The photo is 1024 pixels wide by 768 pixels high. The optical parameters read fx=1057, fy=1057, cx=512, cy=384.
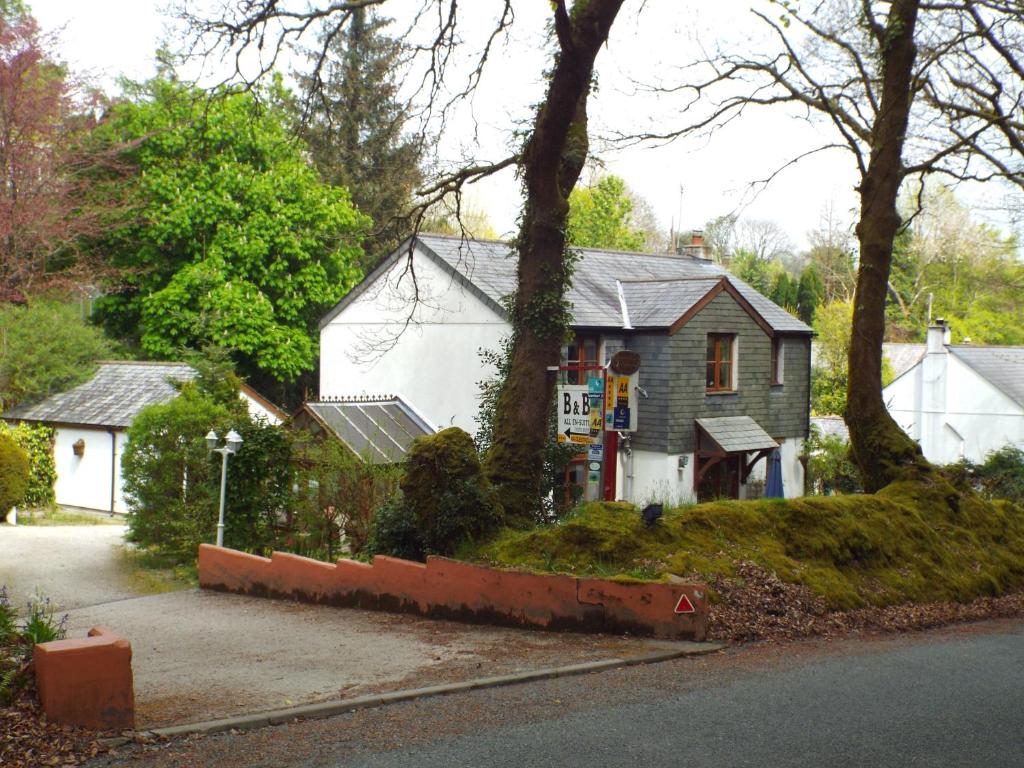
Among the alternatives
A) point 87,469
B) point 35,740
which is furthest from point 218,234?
point 35,740

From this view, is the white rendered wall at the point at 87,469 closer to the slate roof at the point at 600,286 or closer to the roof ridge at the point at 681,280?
the slate roof at the point at 600,286

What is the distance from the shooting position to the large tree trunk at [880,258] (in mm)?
14531

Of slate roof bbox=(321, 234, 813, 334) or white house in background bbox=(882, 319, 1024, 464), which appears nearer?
slate roof bbox=(321, 234, 813, 334)

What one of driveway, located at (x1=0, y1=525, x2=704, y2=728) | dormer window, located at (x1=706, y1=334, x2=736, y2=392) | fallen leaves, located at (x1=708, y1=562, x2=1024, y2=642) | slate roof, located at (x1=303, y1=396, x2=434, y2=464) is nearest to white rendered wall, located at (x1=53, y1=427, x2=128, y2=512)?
slate roof, located at (x1=303, y1=396, x2=434, y2=464)

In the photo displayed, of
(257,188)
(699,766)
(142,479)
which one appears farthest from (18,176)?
(699,766)

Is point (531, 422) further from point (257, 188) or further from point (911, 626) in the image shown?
point (257, 188)

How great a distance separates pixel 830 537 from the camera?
37.4 ft

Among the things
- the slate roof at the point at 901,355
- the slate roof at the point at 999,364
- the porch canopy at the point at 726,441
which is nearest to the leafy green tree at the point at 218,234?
the porch canopy at the point at 726,441

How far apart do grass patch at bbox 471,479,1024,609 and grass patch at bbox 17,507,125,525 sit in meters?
18.0

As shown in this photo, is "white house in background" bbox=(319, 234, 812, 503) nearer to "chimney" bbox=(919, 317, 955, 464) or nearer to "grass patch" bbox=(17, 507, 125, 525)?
"grass patch" bbox=(17, 507, 125, 525)

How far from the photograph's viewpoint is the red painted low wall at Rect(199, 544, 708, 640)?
9586 millimetres

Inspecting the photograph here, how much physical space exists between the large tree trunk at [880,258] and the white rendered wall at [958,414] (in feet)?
78.3

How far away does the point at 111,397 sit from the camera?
93.5 ft

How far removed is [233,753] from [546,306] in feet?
24.5
